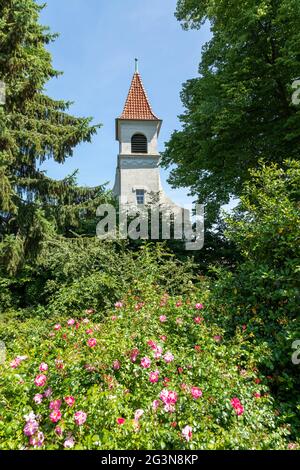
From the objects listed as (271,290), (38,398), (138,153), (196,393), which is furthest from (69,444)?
(138,153)

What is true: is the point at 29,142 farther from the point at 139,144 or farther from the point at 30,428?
the point at 139,144

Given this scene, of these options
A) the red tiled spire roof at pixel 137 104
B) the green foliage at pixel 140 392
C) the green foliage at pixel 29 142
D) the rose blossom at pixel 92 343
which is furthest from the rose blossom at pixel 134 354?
the red tiled spire roof at pixel 137 104

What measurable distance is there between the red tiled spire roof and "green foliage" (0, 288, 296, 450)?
781 inches

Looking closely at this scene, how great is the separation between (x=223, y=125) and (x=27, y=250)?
23.6 feet

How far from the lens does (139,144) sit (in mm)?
21594

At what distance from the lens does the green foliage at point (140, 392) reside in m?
2.56

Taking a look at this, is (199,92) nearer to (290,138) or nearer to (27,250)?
(290,138)

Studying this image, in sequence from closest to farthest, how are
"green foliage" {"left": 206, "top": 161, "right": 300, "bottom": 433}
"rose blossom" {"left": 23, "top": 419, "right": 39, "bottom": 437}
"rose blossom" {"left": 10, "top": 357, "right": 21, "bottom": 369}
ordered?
"rose blossom" {"left": 23, "top": 419, "right": 39, "bottom": 437} < "rose blossom" {"left": 10, "top": 357, "right": 21, "bottom": 369} < "green foliage" {"left": 206, "top": 161, "right": 300, "bottom": 433}

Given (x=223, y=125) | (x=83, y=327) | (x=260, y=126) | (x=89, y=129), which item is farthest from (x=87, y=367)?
(x=260, y=126)

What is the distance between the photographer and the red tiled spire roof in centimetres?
2189

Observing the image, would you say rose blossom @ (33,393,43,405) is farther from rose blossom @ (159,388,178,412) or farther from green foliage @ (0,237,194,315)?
green foliage @ (0,237,194,315)

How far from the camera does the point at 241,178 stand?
11.2m

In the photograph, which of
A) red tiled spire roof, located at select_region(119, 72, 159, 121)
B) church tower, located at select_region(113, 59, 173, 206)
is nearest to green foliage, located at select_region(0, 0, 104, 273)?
church tower, located at select_region(113, 59, 173, 206)

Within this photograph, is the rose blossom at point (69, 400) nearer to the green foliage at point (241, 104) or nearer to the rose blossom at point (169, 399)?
the rose blossom at point (169, 399)
